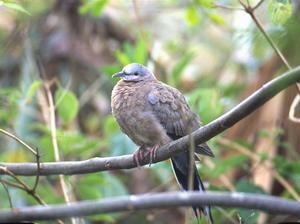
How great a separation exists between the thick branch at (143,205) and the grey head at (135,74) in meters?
2.30

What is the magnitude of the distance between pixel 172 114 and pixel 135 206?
1947mm

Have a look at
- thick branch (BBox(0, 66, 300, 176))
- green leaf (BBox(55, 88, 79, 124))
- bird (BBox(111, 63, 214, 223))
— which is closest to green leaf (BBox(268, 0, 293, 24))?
thick branch (BBox(0, 66, 300, 176))

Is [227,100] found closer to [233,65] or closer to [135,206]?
[233,65]

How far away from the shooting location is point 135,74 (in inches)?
164

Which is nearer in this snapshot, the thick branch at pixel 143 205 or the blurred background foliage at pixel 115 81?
the thick branch at pixel 143 205

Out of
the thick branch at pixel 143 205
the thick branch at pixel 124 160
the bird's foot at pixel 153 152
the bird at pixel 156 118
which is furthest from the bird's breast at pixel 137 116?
the thick branch at pixel 143 205

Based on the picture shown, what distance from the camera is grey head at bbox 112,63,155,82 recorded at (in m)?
4.14

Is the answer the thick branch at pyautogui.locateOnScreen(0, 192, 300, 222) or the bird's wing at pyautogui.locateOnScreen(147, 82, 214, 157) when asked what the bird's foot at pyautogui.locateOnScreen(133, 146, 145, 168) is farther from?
the thick branch at pyautogui.locateOnScreen(0, 192, 300, 222)

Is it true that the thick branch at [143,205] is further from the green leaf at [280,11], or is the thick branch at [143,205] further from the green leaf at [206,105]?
the green leaf at [206,105]

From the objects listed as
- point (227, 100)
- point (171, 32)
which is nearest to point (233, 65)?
point (171, 32)

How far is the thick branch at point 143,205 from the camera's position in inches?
72.5

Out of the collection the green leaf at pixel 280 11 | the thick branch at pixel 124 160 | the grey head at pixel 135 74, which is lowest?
the thick branch at pixel 124 160

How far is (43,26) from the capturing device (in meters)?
6.92

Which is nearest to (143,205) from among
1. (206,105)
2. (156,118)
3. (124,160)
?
(124,160)
